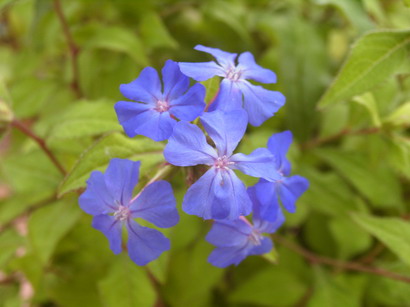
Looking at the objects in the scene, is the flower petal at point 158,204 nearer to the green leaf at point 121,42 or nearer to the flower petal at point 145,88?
the flower petal at point 145,88

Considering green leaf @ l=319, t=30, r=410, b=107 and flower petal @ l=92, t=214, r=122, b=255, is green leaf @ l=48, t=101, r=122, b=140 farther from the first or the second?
green leaf @ l=319, t=30, r=410, b=107

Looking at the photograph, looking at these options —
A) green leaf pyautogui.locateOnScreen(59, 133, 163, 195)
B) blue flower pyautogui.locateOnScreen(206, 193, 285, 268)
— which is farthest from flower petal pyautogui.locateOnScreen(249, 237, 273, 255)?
green leaf pyautogui.locateOnScreen(59, 133, 163, 195)

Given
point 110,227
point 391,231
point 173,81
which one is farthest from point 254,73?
point 391,231

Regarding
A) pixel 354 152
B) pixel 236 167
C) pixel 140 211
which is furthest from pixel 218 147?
pixel 354 152

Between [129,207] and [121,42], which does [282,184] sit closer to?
[129,207]

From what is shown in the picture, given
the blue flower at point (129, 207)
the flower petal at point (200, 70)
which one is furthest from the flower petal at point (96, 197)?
the flower petal at point (200, 70)
